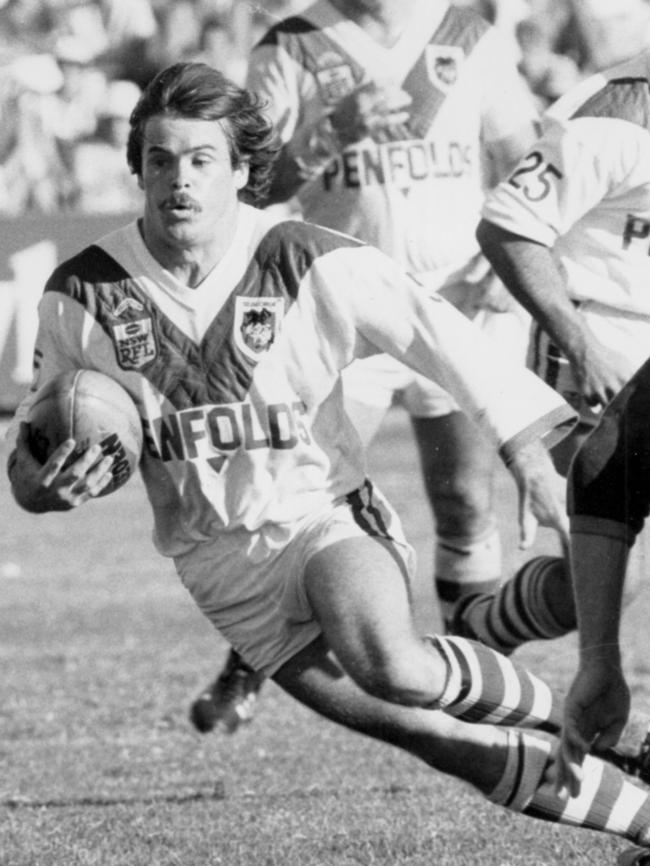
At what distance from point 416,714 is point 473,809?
104 cm

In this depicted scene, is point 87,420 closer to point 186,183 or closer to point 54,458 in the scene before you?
point 54,458

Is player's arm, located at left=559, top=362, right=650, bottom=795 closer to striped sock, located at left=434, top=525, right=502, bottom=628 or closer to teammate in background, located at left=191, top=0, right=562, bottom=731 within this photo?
teammate in background, located at left=191, top=0, right=562, bottom=731

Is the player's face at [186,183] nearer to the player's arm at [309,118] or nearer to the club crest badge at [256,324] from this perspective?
the club crest badge at [256,324]

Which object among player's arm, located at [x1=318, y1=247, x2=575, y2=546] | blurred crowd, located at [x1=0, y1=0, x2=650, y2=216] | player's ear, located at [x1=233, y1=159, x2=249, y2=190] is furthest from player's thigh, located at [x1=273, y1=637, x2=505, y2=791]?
blurred crowd, located at [x1=0, y1=0, x2=650, y2=216]

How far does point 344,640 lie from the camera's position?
450 cm

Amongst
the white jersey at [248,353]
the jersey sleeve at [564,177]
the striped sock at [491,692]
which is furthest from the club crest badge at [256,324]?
the jersey sleeve at [564,177]

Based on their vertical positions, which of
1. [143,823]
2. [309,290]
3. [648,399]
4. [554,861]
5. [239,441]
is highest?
[648,399]

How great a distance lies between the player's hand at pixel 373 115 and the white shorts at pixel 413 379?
2.15 feet

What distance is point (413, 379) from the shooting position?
6.88 m

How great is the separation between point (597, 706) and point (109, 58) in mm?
11652

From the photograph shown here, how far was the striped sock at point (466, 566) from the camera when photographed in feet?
23.0

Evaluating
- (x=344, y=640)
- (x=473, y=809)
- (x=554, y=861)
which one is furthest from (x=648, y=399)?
(x=473, y=809)

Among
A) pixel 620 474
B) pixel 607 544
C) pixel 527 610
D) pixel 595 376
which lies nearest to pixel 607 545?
pixel 607 544

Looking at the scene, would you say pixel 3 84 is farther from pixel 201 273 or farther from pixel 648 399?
pixel 648 399
